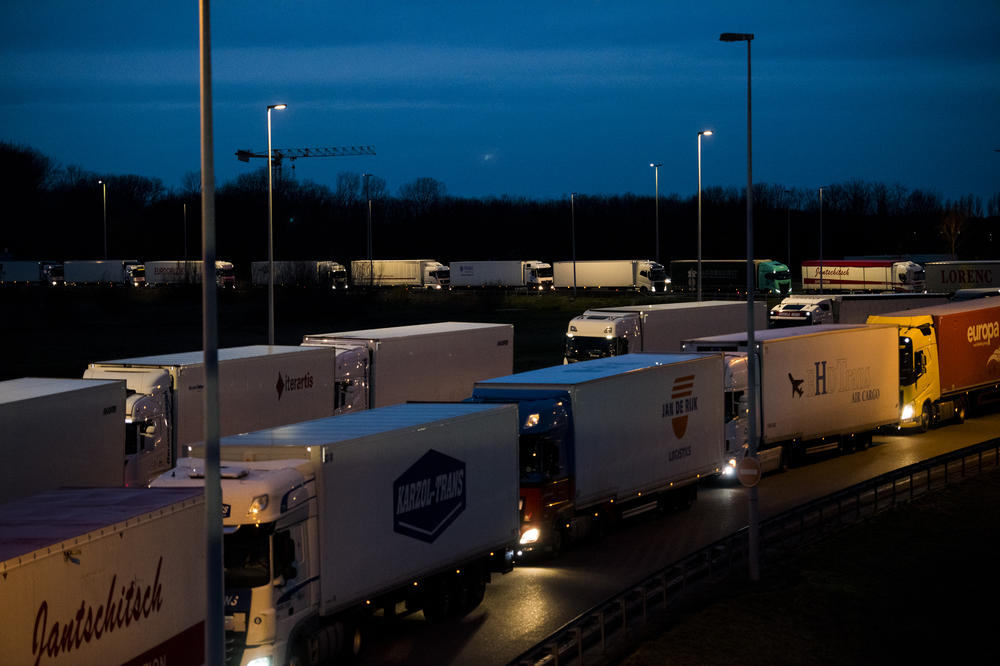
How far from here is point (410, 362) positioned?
31.0 metres

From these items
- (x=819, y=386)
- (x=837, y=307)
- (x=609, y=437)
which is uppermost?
(x=837, y=307)

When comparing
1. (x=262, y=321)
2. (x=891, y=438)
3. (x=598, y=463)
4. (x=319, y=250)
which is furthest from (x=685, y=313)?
(x=319, y=250)

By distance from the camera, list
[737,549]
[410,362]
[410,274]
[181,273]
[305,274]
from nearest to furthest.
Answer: [737,549], [410,362], [305,274], [181,273], [410,274]

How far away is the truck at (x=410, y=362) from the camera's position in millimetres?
29688

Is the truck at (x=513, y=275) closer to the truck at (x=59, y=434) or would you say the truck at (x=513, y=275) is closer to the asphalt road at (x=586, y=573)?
the asphalt road at (x=586, y=573)

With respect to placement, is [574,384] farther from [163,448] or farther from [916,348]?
[916,348]

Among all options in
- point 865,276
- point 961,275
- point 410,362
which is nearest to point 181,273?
point 865,276

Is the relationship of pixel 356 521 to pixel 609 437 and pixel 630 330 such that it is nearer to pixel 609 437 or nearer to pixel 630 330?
pixel 609 437

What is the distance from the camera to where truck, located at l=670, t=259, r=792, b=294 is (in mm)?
86875

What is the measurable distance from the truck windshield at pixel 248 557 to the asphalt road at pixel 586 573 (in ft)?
9.93

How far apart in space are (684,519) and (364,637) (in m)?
10.8

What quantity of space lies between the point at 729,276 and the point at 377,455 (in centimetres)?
7855

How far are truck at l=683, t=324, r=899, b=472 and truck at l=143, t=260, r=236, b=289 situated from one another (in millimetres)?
59586

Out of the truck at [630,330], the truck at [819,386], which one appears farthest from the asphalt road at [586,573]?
the truck at [630,330]
